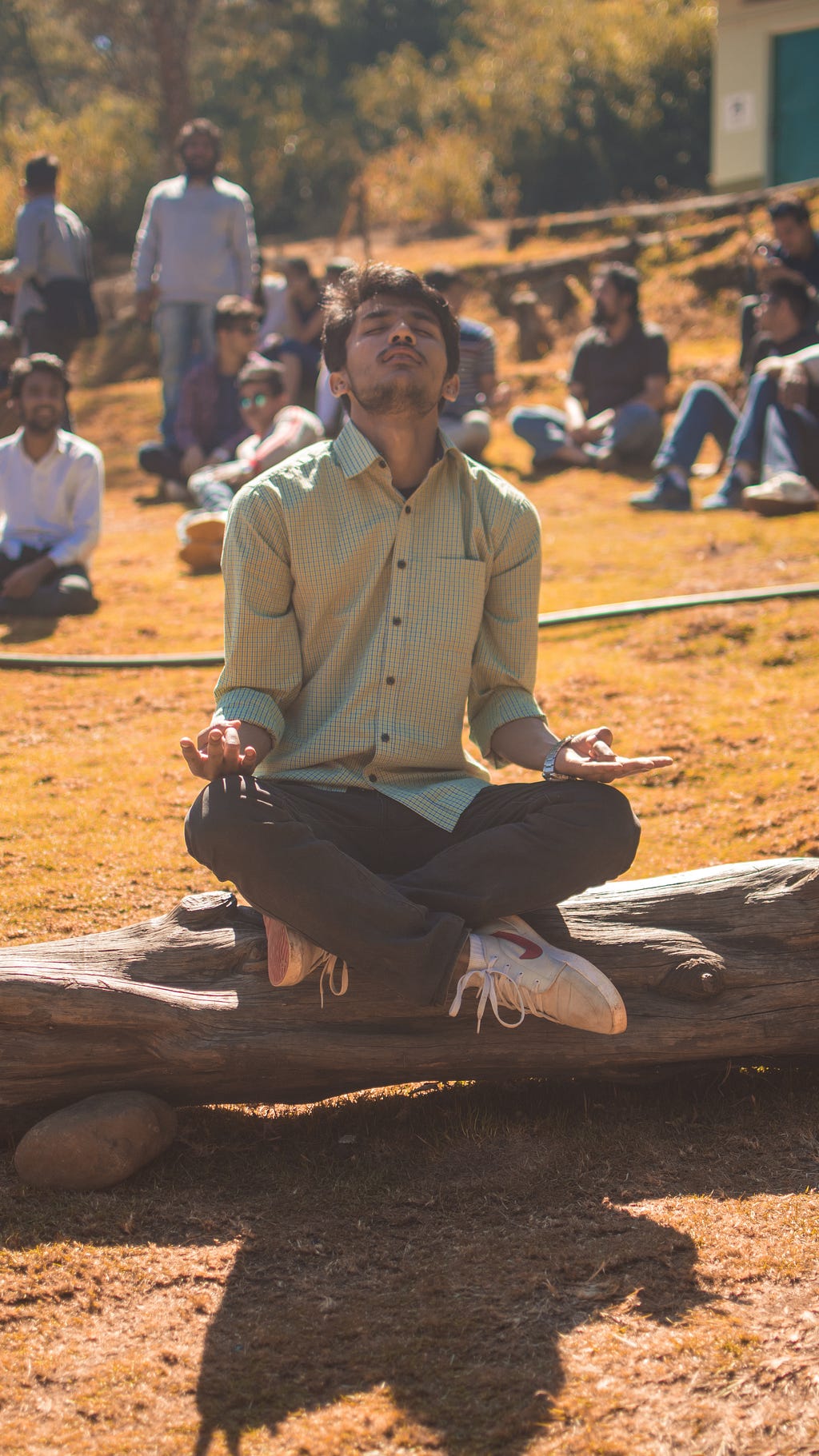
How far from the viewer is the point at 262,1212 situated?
2.46 metres

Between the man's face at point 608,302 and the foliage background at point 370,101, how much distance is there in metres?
9.03

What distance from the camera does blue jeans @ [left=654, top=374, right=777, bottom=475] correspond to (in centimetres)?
728

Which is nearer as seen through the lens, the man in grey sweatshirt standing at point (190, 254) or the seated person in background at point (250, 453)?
the seated person in background at point (250, 453)

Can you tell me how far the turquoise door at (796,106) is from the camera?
14828 mm

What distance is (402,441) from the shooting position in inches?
120

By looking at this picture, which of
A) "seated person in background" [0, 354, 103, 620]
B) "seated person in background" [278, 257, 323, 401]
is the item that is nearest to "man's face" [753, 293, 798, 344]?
"seated person in background" [278, 257, 323, 401]

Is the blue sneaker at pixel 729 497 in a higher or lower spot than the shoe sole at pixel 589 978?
higher

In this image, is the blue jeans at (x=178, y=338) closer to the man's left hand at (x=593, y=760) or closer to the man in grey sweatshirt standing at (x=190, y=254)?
the man in grey sweatshirt standing at (x=190, y=254)

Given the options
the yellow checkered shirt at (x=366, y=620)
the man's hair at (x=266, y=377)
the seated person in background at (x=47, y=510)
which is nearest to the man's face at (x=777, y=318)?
the man's hair at (x=266, y=377)

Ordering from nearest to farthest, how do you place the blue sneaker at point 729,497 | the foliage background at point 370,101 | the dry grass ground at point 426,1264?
1. the dry grass ground at point 426,1264
2. the blue sneaker at point 729,497
3. the foliage background at point 370,101

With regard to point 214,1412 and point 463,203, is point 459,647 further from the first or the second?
point 463,203

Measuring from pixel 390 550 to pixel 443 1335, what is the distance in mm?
1601

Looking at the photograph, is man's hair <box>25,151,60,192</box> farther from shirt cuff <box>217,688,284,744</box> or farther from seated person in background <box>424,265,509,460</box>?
shirt cuff <box>217,688,284,744</box>

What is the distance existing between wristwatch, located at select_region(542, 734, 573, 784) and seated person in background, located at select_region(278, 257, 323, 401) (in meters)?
6.94
